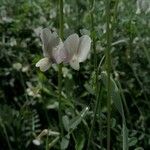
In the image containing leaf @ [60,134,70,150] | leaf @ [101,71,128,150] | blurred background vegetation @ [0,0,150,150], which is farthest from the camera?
blurred background vegetation @ [0,0,150,150]

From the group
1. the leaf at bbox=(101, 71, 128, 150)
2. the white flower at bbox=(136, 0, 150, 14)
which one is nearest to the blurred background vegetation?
the white flower at bbox=(136, 0, 150, 14)

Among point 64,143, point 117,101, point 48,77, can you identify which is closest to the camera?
point 117,101

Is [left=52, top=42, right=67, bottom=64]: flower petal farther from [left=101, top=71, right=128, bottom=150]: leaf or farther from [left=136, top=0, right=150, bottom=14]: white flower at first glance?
[left=136, top=0, right=150, bottom=14]: white flower

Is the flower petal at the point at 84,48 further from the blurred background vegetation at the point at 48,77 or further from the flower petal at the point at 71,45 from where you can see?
the blurred background vegetation at the point at 48,77

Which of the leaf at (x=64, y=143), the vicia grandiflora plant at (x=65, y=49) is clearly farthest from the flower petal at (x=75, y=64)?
the leaf at (x=64, y=143)

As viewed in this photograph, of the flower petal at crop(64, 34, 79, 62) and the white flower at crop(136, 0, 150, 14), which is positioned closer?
the flower petal at crop(64, 34, 79, 62)

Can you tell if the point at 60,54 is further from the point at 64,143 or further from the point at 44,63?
the point at 64,143

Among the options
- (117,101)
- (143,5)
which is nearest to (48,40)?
(117,101)

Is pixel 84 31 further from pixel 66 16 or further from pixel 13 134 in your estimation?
pixel 66 16
